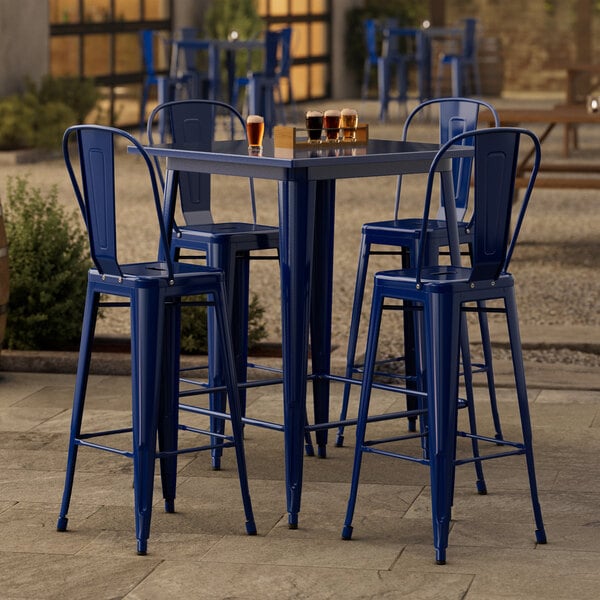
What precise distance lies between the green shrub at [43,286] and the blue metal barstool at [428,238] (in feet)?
4.36

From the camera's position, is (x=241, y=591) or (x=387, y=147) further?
(x=387, y=147)

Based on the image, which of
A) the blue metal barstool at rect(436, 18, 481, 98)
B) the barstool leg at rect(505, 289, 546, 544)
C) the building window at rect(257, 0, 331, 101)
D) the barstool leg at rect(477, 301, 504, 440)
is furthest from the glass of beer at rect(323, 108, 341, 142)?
the building window at rect(257, 0, 331, 101)

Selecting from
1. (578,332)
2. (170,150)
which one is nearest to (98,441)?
(170,150)

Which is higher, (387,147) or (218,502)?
(387,147)

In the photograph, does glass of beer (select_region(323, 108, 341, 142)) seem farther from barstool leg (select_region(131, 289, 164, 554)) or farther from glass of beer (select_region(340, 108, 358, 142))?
barstool leg (select_region(131, 289, 164, 554))

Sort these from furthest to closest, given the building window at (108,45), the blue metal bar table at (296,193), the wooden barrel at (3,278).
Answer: the building window at (108,45) < the wooden barrel at (3,278) < the blue metal bar table at (296,193)

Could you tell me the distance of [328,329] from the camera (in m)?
4.25

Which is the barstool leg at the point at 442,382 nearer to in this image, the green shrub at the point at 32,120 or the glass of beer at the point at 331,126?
the glass of beer at the point at 331,126

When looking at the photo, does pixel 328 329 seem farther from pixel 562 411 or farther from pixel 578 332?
pixel 578 332

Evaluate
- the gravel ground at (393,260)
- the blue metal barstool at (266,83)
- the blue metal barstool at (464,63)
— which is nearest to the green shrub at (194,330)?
the gravel ground at (393,260)

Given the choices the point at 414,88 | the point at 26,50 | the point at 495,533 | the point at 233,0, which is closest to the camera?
the point at 495,533

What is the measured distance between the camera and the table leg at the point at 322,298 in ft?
13.5

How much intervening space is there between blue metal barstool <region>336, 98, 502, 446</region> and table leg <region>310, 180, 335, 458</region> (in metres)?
0.08

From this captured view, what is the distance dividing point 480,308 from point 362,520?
590mm
